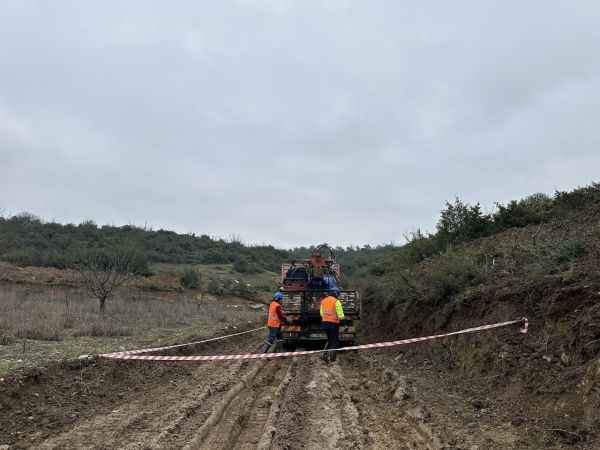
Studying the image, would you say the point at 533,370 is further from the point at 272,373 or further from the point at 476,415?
the point at 272,373

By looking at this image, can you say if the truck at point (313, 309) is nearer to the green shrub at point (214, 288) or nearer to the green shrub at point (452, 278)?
the green shrub at point (452, 278)

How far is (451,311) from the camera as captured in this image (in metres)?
11.0

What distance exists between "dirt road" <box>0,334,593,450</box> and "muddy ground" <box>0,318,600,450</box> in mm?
16

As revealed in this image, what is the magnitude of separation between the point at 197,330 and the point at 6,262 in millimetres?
24862

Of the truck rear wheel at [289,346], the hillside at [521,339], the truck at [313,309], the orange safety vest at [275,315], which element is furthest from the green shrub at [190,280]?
the hillside at [521,339]

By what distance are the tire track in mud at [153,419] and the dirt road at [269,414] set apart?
0.01m

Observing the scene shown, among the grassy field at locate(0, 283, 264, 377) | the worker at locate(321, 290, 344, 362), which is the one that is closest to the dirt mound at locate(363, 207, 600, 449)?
the worker at locate(321, 290, 344, 362)

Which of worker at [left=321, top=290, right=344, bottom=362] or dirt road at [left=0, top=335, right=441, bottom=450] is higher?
worker at [left=321, top=290, right=344, bottom=362]

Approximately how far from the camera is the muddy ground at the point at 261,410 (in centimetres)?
560

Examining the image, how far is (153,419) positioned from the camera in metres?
6.59

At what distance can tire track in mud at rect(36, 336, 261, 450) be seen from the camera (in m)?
5.64

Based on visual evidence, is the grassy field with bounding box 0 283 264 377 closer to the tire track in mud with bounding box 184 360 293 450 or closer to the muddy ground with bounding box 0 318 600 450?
the muddy ground with bounding box 0 318 600 450

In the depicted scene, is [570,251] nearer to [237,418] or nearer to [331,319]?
[331,319]

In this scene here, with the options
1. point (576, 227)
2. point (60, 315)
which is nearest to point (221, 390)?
point (576, 227)
